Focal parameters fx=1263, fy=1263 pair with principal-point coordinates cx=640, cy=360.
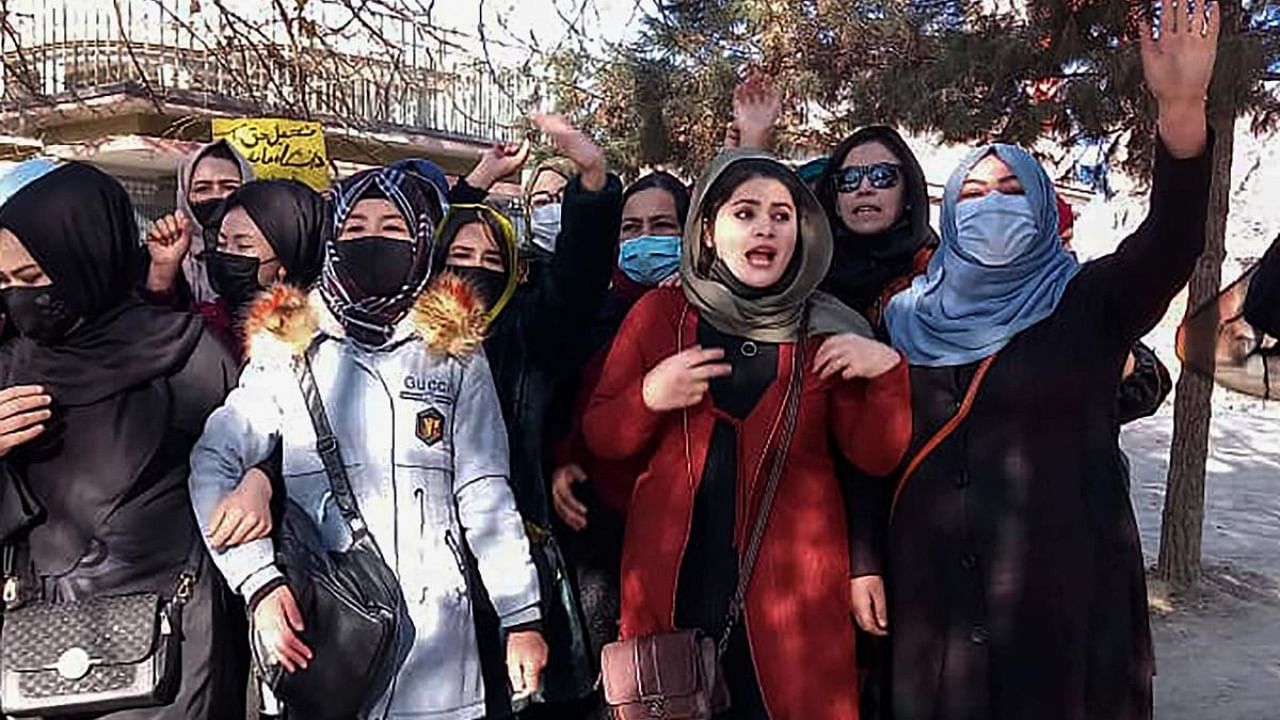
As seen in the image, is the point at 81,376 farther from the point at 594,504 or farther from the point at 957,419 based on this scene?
the point at 957,419

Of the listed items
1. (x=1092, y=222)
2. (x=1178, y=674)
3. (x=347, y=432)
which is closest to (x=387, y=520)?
(x=347, y=432)

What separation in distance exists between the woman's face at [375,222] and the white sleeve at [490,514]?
11.9 inches

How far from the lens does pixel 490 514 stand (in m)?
2.44

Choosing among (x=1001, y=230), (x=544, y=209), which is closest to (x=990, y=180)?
(x=1001, y=230)

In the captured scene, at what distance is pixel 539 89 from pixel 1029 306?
5.02 meters

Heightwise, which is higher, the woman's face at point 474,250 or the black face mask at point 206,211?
the black face mask at point 206,211

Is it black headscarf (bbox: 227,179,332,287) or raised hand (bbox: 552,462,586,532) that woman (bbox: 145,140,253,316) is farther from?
raised hand (bbox: 552,462,586,532)

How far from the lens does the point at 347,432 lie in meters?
2.40

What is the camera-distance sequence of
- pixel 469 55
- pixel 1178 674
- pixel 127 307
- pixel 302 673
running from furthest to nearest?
pixel 1178 674 < pixel 469 55 < pixel 127 307 < pixel 302 673

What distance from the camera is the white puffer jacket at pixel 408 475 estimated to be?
7.80 feet

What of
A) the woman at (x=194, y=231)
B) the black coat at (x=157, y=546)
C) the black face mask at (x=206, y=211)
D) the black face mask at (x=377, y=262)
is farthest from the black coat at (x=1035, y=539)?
the black face mask at (x=206, y=211)

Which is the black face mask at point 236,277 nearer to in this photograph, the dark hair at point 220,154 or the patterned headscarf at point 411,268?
the patterned headscarf at point 411,268

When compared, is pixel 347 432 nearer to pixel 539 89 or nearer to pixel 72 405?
pixel 72 405

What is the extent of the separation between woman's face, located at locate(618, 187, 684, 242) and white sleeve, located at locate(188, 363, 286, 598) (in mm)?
1247
